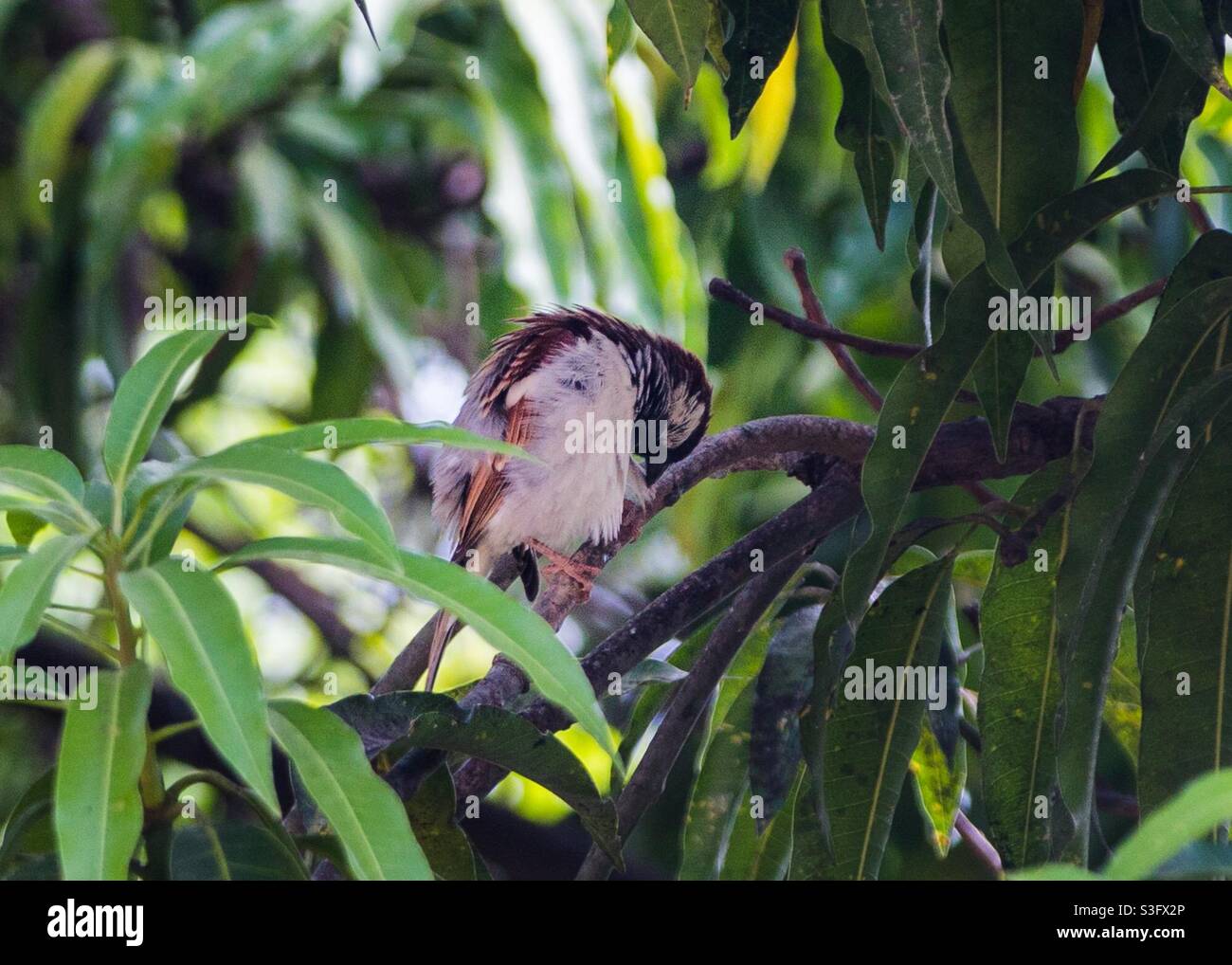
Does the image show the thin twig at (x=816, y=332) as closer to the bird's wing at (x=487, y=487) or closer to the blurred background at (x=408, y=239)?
the blurred background at (x=408, y=239)

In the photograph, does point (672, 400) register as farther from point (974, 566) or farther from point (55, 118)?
point (55, 118)

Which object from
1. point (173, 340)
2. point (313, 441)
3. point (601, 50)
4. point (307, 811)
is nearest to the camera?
point (313, 441)

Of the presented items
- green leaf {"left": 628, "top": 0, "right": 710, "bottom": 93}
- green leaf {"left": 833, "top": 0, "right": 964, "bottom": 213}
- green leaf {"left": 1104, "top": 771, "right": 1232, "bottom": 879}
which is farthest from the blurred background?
green leaf {"left": 1104, "top": 771, "right": 1232, "bottom": 879}

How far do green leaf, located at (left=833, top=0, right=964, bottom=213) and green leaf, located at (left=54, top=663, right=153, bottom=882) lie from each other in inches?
30.8

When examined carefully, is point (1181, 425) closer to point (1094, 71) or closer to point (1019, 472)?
point (1019, 472)

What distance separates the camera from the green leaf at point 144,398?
114 cm

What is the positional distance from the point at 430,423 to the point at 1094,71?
6.84ft

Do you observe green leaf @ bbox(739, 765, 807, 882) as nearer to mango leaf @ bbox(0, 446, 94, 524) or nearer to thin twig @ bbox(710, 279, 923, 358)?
thin twig @ bbox(710, 279, 923, 358)

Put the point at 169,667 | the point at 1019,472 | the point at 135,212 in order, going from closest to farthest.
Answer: the point at 169,667, the point at 1019,472, the point at 135,212

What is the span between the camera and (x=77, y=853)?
94 cm

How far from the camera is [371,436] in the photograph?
107 centimetres

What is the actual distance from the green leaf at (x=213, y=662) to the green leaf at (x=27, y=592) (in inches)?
2.0

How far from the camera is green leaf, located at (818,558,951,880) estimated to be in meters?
1.38
